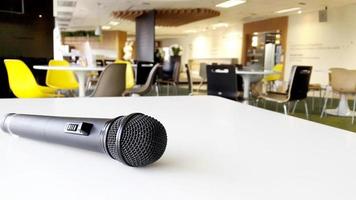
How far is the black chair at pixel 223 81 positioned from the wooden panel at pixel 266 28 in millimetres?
9081

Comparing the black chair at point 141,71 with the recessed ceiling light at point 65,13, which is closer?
the black chair at point 141,71

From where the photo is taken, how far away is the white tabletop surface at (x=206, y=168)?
0.39 m

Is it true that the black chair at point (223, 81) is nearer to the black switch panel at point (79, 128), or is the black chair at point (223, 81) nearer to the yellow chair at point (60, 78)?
the yellow chair at point (60, 78)

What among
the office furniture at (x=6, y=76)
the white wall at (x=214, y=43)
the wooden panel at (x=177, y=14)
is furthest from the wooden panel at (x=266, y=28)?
the office furniture at (x=6, y=76)

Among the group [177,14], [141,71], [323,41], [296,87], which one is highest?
[177,14]

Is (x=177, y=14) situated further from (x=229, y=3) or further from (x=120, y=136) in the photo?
(x=120, y=136)

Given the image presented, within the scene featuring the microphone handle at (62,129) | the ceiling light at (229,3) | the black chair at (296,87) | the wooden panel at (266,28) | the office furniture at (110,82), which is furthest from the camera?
the wooden panel at (266,28)

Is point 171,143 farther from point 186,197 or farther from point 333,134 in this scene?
point 333,134

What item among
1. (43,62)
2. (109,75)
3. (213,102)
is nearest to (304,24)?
(43,62)

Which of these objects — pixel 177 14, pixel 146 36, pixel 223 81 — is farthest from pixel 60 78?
pixel 177 14

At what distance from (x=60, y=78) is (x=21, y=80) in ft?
3.80

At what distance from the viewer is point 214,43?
18250 millimetres

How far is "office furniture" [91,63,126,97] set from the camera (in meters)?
3.26

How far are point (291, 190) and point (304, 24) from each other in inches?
497
